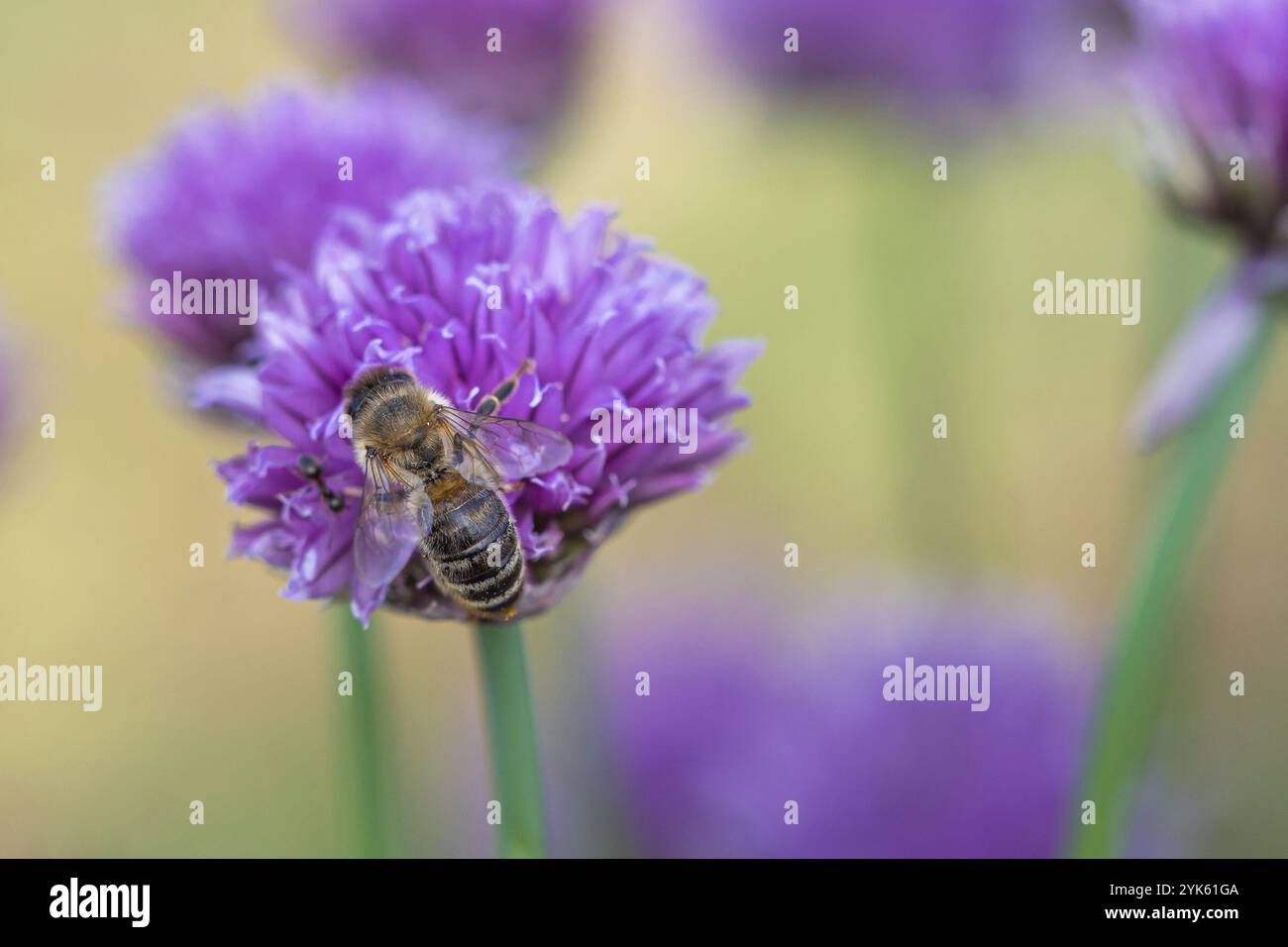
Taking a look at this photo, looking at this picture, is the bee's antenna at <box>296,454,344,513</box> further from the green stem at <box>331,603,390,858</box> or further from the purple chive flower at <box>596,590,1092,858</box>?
the purple chive flower at <box>596,590,1092,858</box>

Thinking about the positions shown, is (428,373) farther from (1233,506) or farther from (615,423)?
(1233,506)

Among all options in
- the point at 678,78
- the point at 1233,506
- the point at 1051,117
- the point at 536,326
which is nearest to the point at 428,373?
the point at 536,326

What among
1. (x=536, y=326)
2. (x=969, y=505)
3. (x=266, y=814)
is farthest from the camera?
(x=266, y=814)

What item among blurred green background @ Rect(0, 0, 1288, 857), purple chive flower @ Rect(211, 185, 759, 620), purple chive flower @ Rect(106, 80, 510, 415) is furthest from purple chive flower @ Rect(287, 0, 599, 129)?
purple chive flower @ Rect(211, 185, 759, 620)

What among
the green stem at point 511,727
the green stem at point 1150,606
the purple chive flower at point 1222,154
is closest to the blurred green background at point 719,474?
the purple chive flower at point 1222,154

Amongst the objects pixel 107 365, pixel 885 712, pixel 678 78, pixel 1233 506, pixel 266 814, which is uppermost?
pixel 678 78
